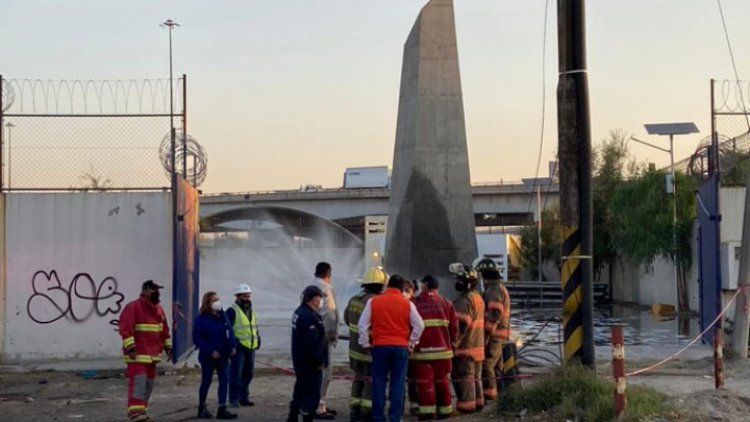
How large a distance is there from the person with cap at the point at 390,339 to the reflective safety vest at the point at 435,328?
471 mm

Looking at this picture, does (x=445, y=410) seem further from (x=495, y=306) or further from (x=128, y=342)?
(x=128, y=342)

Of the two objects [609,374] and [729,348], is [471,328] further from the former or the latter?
[729,348]

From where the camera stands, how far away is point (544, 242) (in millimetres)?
51781

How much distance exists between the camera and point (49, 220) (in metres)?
16.9

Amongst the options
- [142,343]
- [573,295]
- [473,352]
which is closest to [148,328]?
[142,343]

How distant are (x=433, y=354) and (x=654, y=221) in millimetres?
24691

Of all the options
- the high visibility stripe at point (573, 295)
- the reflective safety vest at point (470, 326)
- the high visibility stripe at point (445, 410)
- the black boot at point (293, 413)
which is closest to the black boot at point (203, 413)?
the black boot at point (293, 413)

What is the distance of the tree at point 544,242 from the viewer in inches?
2021

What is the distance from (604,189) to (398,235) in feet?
82.7

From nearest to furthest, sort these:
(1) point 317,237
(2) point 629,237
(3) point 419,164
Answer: (3) point 419,164 < (2) point 629,237 < (1) point 317,237

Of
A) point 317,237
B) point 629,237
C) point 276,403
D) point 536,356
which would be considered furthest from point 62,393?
point 317,237

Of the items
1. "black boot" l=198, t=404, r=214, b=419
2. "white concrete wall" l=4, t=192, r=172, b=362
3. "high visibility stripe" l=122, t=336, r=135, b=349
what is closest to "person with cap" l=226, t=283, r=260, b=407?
"black boot" l=198, t=404, r=214, b=419

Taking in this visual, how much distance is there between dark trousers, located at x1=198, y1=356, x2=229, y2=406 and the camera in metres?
11.5

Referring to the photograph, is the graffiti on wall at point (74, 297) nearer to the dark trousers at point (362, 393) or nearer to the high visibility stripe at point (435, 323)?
the dark trousers at point (362, 393)
